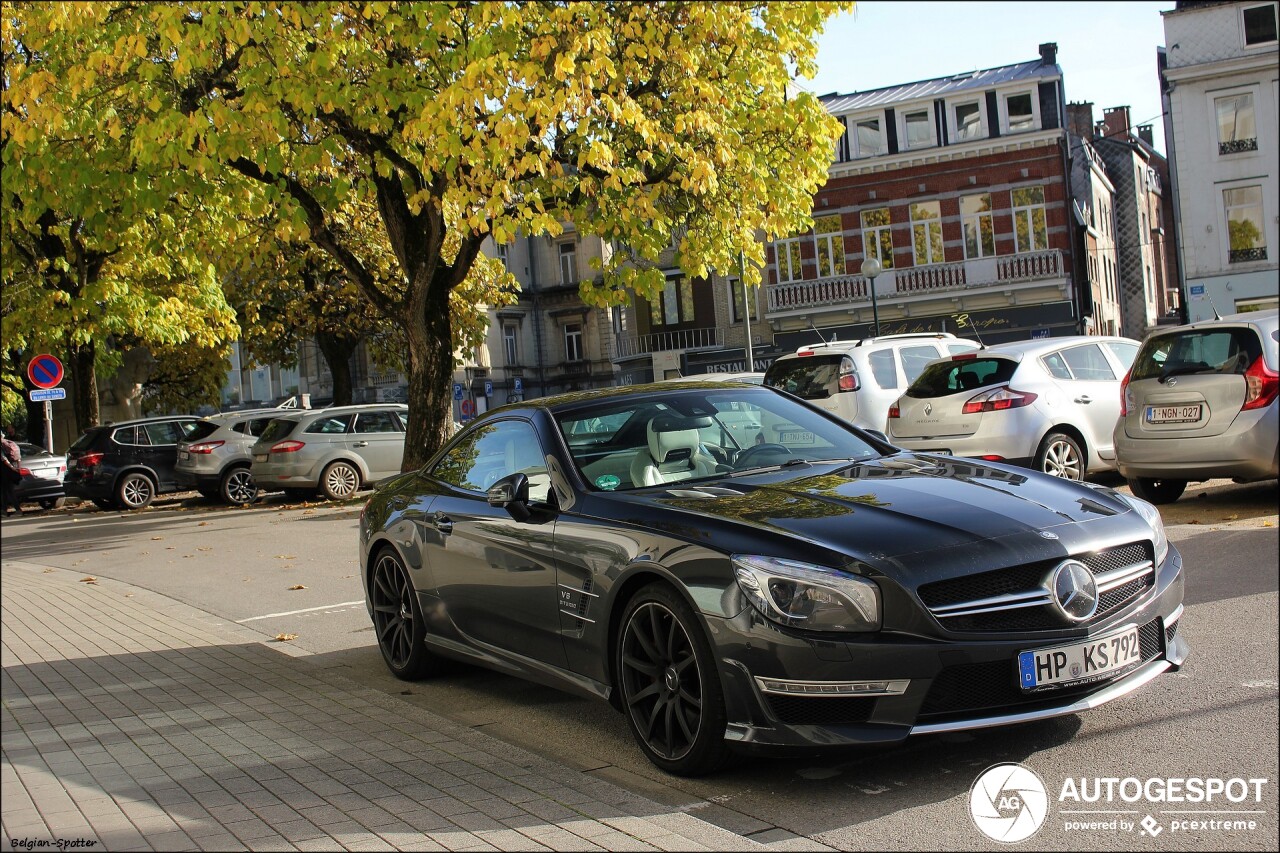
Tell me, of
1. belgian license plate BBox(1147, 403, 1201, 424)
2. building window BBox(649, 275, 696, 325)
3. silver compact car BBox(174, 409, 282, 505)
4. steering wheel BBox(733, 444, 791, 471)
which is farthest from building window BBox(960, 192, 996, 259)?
steering wheel BBox(733, 444, 791, 471)

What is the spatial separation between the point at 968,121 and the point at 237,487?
31869 millimetres

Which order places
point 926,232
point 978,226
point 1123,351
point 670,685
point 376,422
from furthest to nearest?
point 926,232 → point 978,226 → point 376,422 → point 1123,351 → point 670,685

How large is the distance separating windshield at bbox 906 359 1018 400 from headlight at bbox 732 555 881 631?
904 centimetres

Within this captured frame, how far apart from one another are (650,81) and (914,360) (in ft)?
16.0

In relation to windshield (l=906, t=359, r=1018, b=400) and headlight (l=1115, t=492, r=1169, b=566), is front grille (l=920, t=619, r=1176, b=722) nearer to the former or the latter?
headlight (l=1115, t=492, r=1169, b=566)

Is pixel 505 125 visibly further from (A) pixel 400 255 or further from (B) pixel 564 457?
(B) pixel 564 457

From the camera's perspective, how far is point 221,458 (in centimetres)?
2428

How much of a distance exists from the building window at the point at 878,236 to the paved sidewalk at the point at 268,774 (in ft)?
139

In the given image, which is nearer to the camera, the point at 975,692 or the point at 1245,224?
the point at 1245,224

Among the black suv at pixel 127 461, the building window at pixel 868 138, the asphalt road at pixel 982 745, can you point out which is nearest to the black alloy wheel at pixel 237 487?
the black suv at pixel 127 461

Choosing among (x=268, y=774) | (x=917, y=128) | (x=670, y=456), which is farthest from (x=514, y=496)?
(x=917, y=128)

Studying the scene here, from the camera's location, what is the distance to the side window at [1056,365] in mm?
13133

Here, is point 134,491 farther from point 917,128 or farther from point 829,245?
point 917,128

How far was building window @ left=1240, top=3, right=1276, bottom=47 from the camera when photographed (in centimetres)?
232
